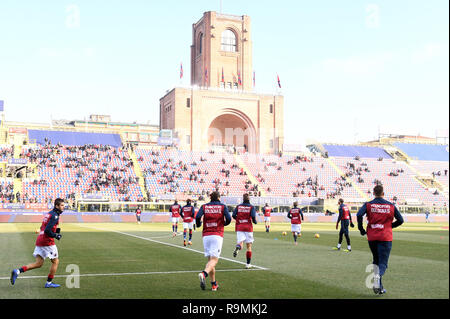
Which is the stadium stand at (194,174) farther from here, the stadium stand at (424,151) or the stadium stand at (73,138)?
the stadium stand at (424,151)

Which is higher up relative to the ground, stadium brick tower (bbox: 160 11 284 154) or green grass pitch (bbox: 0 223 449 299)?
stadium brick tower (bbox: 160 11 284 154)

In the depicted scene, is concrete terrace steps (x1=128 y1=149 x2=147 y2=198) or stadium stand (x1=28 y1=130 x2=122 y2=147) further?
stadium stand (x1=28 y1=130 x2=122 y2=147)

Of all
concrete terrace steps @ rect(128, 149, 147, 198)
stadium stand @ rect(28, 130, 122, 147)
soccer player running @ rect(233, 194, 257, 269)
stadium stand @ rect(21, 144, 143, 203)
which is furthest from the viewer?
stadium stand @ rect(28, 130, 122, 147)

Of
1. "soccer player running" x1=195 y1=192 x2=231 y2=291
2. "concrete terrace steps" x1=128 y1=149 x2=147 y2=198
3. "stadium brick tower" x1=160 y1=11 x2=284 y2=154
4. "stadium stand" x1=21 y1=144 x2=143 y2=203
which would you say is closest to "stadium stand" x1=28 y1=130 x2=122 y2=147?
"stadium stand" x1=21 y1=144 x2=143 y2=203

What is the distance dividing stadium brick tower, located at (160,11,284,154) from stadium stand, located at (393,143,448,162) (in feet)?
76.6

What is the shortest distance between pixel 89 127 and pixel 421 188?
84.6 metres

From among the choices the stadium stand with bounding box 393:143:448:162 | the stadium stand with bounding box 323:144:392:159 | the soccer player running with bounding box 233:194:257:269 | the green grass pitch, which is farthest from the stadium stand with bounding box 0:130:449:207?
the soccer player running with bounding box 233:194:257:269

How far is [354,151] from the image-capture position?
8225 centimetres

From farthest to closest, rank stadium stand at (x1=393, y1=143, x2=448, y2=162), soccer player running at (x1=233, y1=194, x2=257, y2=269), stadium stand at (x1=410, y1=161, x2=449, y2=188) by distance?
1. stadium stand at (x1=393, y1=143, x2=448, y2=162)
2. stadium stand at (x1=410, y1=161, x2=449, y2=188)
3. soccer player running at (x1=233, y1=194, x2=257, y2=269)

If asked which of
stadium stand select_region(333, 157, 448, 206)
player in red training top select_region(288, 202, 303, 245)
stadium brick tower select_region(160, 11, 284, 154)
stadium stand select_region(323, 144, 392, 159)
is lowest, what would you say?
player in red training top select_region(288, 202, 303, 245)

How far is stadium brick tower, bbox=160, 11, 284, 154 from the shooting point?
257 ft

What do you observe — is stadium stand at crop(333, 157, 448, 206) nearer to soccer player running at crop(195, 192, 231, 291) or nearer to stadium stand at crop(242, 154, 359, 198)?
stadium stand at crop(242, 154, 359, 198)

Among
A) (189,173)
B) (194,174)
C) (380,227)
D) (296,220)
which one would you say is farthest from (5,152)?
(380,227)

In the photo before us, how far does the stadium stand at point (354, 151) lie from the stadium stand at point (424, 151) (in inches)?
202
